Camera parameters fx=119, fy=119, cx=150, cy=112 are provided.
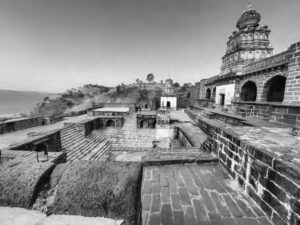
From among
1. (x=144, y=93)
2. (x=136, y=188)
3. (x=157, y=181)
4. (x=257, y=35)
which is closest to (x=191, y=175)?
(x=157, y=181)

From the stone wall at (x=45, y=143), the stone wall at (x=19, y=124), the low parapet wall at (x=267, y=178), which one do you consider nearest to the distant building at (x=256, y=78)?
the low parapet wall at (x=267, y=178)

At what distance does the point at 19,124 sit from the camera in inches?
367

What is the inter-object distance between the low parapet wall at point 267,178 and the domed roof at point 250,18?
24.2 metres

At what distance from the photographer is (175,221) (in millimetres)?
1604

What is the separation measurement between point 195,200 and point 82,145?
372 inches

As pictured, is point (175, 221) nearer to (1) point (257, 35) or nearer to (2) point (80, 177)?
(2) point (80, 177)

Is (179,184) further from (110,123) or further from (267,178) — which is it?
(110,123)

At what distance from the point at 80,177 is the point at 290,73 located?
807 cm

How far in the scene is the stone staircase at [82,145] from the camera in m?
7.80

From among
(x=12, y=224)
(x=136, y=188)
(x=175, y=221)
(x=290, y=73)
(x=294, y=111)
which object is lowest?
(x=175, y=221)

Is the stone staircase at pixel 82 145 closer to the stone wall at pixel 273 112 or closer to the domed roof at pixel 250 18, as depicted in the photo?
the stone wall at pixel 273 112

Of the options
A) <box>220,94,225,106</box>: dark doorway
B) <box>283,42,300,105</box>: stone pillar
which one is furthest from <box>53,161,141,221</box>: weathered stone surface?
<box>220,94,225,106</box>: dark doorway

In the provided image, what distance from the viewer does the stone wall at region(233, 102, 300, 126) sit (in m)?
3.54

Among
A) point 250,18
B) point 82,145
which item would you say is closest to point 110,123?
point 82,145
